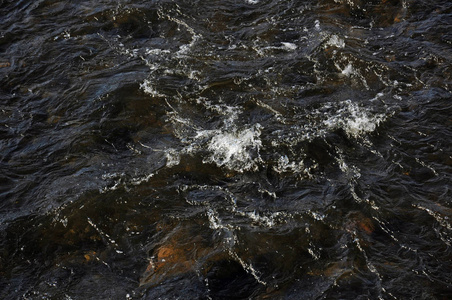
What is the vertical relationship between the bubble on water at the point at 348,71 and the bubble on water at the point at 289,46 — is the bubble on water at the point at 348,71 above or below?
below

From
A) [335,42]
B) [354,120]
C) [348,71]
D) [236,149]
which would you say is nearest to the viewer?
[236,149]

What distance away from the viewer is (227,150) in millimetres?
6121

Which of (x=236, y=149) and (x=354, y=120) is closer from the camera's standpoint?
(x=236, y=149)

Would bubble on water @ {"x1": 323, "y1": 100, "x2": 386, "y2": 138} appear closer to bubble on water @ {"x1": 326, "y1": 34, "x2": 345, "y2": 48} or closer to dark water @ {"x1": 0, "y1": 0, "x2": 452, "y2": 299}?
dark water @ {"x1": 0, "y1": 0, "x2": 452, "y2": 299}

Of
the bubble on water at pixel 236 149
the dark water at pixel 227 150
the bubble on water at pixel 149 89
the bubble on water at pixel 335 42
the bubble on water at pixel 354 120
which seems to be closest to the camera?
the dark water at pixel 227 150

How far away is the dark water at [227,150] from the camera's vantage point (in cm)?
495

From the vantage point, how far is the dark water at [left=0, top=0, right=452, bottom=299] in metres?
4.95

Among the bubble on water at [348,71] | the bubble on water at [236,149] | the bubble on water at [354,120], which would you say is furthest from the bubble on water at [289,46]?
the bubble on water at [236,149]

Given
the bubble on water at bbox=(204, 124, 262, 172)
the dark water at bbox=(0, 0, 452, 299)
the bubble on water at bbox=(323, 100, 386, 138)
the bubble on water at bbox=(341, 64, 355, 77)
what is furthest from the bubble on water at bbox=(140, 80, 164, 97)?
the bubble on water at bbox=(341, 64, 355, 77)

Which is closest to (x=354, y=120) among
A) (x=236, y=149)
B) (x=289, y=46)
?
(x=236, y=149)

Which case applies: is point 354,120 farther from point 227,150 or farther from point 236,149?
point 227,150

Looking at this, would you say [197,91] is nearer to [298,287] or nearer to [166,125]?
[166,125]

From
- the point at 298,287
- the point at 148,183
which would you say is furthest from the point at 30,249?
the point at 298,287

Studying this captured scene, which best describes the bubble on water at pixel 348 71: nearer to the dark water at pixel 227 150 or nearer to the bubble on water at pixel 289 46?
the dark water at pixel 227 150
